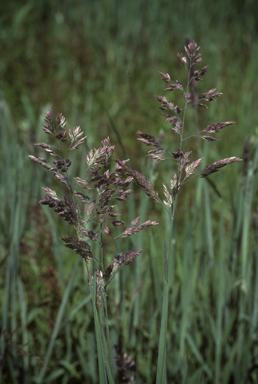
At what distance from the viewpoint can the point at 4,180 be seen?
4.36 feet

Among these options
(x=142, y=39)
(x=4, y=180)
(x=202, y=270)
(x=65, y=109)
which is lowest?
(x=202, y=270)

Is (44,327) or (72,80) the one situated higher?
(72,80)

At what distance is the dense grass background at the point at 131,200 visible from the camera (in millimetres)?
841

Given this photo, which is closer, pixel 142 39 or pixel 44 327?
pixel 44 327

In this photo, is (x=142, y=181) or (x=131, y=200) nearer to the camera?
(x=142, y=181)

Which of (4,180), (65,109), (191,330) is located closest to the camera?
(191,330)

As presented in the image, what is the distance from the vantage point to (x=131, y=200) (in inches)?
32.9

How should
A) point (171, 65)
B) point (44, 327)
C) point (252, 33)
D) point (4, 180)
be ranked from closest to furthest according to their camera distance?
1. point (44, 327)
2. point (4, 180)
3. point (171, 65)
4. point (252, 33)

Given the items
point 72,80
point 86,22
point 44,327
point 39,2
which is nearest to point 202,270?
point 44,327

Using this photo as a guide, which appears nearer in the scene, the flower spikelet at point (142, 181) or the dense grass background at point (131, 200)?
the flower spikelet at point (142, 181)

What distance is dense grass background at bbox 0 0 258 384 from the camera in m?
0.84

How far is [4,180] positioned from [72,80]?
2.08m

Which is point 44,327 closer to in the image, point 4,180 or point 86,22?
point 4,180

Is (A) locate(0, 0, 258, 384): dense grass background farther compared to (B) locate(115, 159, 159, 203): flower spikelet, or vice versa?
(A) locate(0, 0, 258, 384): dense grass background
